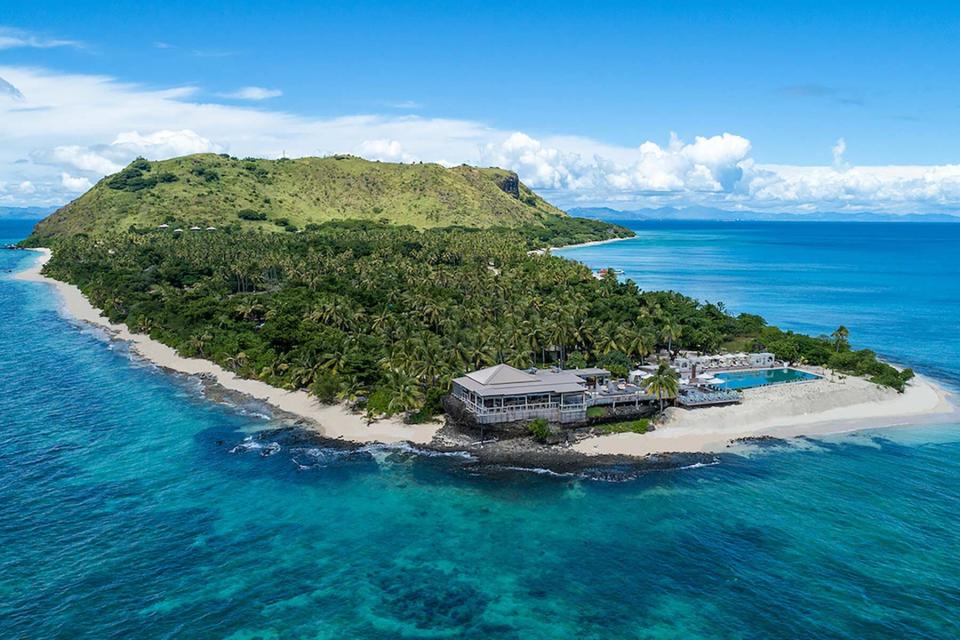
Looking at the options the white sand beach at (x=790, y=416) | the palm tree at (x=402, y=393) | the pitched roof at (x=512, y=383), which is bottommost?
the white sand beach at (x=790, y=416)

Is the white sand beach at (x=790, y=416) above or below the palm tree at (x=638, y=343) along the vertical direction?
below

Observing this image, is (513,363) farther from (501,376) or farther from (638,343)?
(638,343)

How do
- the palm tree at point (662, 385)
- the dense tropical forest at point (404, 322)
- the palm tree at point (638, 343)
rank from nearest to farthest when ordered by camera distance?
the palm tree at point (662, 385) < the dense tropical forest at point (404, 322) < the palm tree at point (638, 343)

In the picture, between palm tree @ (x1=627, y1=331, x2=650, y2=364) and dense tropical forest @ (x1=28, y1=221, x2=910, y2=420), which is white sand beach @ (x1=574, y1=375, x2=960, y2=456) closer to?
dense tropical forest @ (x1=28, y1=221, x2=910, y2=420)

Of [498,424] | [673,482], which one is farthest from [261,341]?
[673,482]

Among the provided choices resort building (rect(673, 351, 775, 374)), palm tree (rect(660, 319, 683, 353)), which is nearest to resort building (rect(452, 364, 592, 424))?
resort building (rect(673, 351, 775, 374))

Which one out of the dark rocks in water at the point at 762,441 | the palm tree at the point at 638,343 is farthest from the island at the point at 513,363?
the dark rocks in water at the point at 762,441

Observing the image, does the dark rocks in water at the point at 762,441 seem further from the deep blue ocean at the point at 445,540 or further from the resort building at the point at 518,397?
the resort building at the point at 518,397

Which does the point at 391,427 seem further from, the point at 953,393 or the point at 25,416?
the point at 953,393
